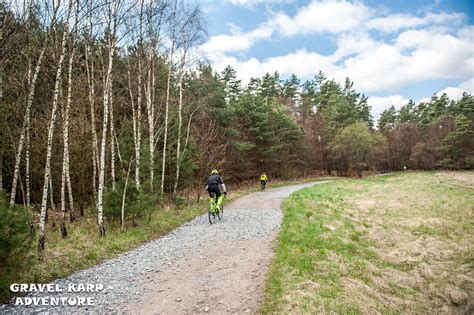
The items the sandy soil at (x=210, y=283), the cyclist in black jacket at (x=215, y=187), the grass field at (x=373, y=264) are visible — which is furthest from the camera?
the cyclist in black jacket at (x=215, y=187)

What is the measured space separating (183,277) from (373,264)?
18.3 ft

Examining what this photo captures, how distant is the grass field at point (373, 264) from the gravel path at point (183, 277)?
57cm

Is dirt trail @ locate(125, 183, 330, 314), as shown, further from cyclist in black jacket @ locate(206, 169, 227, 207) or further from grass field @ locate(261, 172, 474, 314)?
cyclist in black jacket @ locate(206, 169, 227, 207)

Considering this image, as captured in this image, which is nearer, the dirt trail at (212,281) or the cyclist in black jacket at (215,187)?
the dirt trail at (212,281)

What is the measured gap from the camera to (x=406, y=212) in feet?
50.5

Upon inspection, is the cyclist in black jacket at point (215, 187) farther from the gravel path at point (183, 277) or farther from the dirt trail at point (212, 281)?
the dirt trail at point (212, 281)

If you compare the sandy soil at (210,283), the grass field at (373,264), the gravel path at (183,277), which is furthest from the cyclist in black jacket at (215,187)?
the sandy soil at (210,283)

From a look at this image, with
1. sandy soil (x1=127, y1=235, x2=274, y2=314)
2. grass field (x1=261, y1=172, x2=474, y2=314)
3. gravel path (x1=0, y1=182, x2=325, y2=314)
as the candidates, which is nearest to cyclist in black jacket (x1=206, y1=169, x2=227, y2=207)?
gravel path (x1=0, y1=182, x2=325, y2=314)

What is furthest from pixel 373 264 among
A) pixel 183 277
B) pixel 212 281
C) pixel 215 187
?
pixel 215 187

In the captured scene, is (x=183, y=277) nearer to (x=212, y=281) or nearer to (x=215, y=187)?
(x=212, y=281)

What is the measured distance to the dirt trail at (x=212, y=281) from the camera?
529 cm

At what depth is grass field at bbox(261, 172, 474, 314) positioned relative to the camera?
5.65 meters

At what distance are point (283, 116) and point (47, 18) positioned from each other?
1397 inches

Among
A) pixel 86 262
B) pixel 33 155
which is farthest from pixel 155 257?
pixel 33 155
